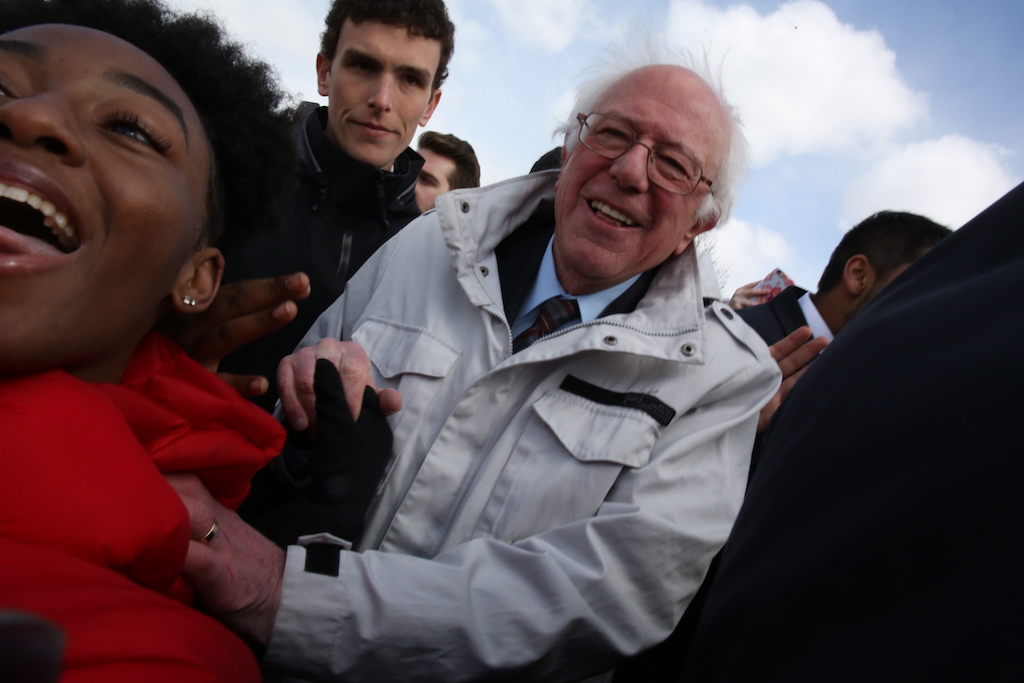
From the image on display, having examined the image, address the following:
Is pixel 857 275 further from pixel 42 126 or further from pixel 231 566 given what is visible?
pixel 42 126

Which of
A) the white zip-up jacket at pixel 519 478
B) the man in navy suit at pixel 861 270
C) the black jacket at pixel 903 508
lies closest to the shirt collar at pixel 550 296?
the white zip-up jacket at pixel 519 478

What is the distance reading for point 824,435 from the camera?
67 centimetres

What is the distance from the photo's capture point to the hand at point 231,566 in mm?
1255

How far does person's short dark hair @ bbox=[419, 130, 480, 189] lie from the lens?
5383mm

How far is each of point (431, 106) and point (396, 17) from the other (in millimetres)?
583

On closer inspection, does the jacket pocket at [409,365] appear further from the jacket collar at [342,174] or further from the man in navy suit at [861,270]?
the man in navy suit at [861,270]

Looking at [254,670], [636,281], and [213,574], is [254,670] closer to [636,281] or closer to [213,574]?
[213,574]

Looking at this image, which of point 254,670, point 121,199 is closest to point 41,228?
point 121,199

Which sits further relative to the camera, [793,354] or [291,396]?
[793,354]

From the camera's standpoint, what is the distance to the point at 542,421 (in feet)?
6.23

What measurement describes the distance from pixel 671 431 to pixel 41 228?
1.51 m

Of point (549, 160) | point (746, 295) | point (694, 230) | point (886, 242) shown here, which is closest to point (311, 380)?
point (694, 230)

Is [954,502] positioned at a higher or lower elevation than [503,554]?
higher

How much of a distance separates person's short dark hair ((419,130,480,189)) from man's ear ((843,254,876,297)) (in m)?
2.85
